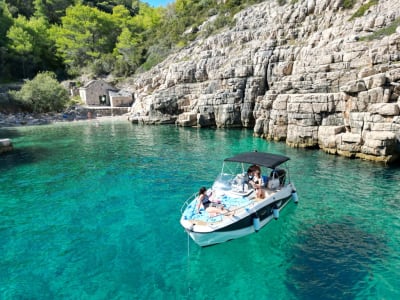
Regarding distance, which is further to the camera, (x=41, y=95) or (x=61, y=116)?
(x=61, y=116)

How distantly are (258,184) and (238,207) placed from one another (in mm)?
2218

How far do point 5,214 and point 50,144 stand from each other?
Answer: 921 inches

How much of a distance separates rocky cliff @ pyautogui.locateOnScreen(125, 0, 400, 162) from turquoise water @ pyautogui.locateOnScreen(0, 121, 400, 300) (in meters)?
4.53

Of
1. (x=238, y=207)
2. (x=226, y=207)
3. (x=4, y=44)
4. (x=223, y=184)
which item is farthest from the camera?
(x=4, y=44)

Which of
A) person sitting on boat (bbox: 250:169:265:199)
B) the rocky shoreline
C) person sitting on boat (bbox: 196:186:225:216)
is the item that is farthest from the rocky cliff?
person sitting on boat (bbox: 196:186:225:216)

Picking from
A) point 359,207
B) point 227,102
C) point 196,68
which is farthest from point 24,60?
point 359,207

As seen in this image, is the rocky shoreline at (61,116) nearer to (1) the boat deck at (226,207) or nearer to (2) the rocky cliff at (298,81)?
(2) the rocky cliff at (298,81)

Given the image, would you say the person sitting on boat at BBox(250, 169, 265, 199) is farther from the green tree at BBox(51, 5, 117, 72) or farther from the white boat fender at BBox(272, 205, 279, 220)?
the green tree at BBox(51, 5, 117, 72)

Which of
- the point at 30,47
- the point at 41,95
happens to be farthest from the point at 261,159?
the point at 30,47

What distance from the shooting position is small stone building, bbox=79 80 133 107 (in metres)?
74.4

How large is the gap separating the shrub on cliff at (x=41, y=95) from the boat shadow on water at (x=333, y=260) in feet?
216

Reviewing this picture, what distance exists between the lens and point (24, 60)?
8219 cm

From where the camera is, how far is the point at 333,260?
37.6ft

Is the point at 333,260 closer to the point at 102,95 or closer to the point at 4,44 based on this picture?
the point at 102,95
